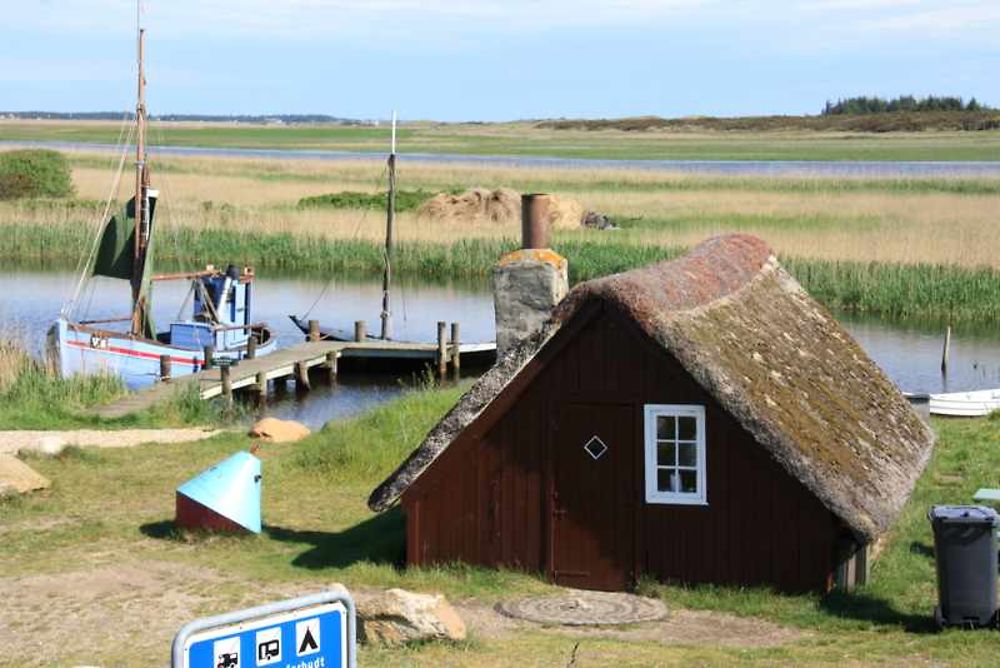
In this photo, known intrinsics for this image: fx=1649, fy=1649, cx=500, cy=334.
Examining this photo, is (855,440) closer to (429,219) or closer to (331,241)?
(331,241)

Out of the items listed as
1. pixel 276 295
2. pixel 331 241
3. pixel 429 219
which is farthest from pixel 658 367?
pixel 429 219

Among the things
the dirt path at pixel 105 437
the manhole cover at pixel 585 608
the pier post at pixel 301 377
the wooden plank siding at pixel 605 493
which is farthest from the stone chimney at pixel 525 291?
the pier post at pixel 301 377

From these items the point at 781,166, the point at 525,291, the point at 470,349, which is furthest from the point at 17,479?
the point at 781,166

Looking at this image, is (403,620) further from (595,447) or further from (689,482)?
(689,482)

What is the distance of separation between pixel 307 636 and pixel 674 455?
9904 mm

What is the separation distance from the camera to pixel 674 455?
1560cm

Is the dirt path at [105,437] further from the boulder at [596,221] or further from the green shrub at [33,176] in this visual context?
the green shrub at [33,176]

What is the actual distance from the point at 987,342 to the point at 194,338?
19.5 m

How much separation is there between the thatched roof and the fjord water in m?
17.4

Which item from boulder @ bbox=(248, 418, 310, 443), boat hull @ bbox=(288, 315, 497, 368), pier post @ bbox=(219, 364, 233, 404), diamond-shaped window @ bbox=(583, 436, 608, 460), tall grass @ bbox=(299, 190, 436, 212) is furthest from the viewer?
tall grass @ bbox=(299, 190, 436, 212)

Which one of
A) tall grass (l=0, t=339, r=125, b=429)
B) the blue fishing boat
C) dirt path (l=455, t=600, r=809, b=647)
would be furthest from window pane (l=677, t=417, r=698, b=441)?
the blue fishing boat

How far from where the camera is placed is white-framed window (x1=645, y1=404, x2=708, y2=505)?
15391 mm

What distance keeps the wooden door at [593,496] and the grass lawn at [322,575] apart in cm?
37

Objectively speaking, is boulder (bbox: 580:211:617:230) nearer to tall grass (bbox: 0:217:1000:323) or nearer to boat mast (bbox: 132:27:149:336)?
tall grass (bbox: 0:217:1000:323)
